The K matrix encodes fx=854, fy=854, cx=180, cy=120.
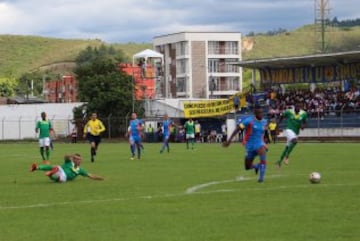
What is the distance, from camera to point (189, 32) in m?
139

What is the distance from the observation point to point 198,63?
462 ft

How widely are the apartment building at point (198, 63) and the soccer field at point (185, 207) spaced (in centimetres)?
11327

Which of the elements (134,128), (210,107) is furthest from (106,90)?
(134,128)

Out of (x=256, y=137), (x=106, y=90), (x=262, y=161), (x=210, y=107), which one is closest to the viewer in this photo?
(x=262, y=161)

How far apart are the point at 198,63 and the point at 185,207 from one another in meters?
125

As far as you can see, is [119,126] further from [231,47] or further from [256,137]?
[256,137]

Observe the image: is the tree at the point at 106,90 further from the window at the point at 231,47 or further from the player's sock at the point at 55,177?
the player's sock at the point at 55,177

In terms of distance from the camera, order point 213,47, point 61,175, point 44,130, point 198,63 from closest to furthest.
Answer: point 61,175, point 44,130, point 198,63, point 213,47

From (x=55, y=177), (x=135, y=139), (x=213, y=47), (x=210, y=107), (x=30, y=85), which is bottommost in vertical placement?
(x=55, y=177)

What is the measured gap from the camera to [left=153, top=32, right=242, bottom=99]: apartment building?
13938cm

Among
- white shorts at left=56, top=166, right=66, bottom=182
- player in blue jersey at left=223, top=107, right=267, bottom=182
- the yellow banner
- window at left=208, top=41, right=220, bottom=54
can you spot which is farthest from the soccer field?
window at left=208, top=41, right=220, bottom=54

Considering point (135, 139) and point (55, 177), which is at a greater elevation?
point (135, 139)

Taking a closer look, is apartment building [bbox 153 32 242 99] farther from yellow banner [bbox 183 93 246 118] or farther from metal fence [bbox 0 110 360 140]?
yellow banner [bbox 183 93 246 118]

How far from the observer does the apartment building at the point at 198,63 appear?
139375 mm
